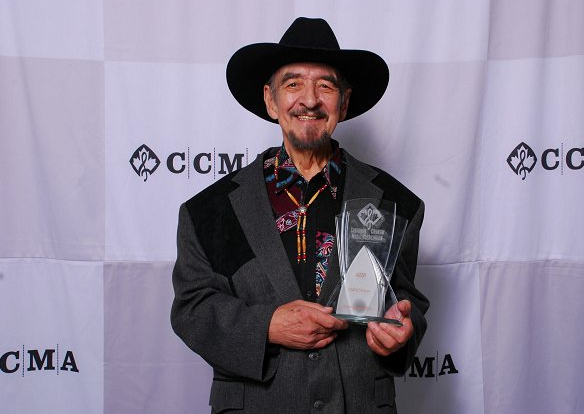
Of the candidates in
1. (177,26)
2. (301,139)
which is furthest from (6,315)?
(301,139)

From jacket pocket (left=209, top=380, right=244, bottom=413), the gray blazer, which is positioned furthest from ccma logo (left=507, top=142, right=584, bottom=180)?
jacket pocket (left=209, top=380, right=244, bottom=413)

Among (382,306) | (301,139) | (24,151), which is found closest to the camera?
(382,306)

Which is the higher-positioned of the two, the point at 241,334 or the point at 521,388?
the point at 241,334

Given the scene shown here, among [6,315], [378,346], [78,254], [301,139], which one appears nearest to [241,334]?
[378,346]

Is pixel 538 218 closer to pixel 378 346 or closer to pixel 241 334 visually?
pixel 378 346

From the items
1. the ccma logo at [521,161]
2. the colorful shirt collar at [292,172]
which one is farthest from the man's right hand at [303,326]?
the ccma logo at [521,161]

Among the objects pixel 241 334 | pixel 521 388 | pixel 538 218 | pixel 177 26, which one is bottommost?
pixel 521 388

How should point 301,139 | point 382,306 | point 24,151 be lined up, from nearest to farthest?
point 382,306
point 301,139
point 24,151

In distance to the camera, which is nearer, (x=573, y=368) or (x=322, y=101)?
(x=322, y=101)

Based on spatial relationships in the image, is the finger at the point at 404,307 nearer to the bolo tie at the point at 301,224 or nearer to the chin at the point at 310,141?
the bolo tie at the point at 301,224

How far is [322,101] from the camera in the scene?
1355 millimetres

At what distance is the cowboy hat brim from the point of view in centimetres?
135

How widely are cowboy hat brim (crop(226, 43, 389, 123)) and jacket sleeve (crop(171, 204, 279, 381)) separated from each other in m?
0.35

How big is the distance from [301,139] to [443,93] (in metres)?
0.73
